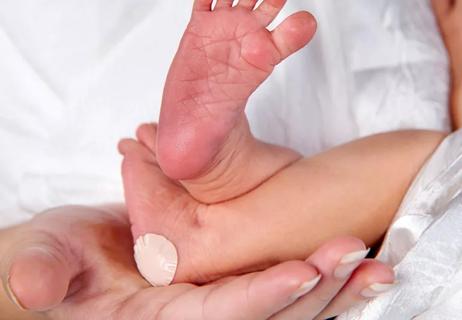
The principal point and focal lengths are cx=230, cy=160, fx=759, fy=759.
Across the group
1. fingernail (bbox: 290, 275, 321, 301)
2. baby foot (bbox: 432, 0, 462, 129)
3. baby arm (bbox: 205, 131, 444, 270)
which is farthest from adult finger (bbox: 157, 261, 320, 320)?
baby foot (bbox: 432, 0, 462, 129)

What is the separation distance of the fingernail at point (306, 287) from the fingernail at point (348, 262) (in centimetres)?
2

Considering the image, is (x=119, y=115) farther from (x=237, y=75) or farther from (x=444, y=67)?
(x=444, y=67)

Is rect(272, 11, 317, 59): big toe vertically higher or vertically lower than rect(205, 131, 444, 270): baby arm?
higher

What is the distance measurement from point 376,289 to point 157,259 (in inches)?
9.9

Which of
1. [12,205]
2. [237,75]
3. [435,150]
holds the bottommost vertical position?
[12,205]

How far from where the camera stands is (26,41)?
38.6 inches

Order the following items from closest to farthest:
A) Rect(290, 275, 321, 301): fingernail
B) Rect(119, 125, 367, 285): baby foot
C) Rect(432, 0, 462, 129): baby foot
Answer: Rect(290, 275, 321, 301): fingernail, Rect(119, 125, 367, 285): baby foot, Rect(432, 0, 462, 129): baby foot

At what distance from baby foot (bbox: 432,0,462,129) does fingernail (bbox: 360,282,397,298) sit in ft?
1.23

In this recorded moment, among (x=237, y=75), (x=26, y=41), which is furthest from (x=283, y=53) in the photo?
(x=26, y=41)

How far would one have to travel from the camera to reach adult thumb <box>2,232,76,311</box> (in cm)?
68

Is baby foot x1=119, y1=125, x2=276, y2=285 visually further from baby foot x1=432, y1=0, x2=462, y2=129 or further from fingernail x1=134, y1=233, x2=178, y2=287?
baby foot x1=432, y1=0, x2=462, y2=129

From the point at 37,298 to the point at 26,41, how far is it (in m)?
0.42

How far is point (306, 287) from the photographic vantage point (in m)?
0.61

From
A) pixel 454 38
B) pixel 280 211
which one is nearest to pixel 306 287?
pixel 280 211
